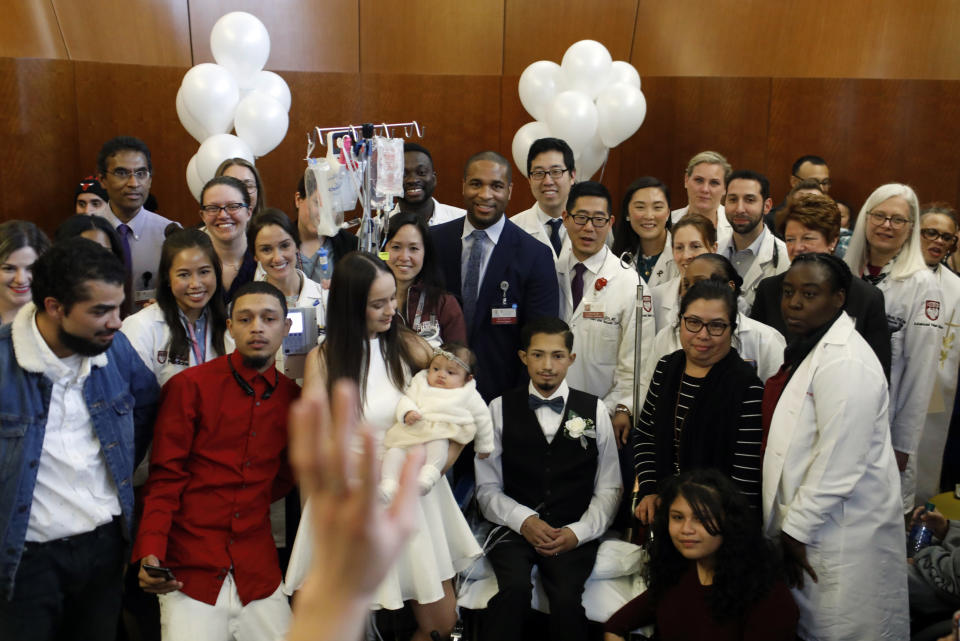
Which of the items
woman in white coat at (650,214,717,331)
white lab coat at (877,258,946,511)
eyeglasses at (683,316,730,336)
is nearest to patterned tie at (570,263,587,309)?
woman in white coat at (650,214,717,331)

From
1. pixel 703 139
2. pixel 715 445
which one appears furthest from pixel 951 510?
pixel 703 139

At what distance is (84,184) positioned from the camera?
4.36 m

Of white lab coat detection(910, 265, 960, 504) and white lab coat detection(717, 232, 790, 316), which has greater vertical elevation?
white lab coat detection(717, 232, 790, 316)

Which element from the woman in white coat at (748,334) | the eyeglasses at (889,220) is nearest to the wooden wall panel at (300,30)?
the woman in white coat at (748,334)

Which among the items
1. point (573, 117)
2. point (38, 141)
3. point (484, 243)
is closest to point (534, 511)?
point (484, 243)

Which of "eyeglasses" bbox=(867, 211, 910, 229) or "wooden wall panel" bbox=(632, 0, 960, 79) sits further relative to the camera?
"wooden wall panel" bbox=(632, 0, 960, 79)

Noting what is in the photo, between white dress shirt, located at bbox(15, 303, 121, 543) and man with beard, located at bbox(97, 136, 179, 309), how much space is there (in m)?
1.62

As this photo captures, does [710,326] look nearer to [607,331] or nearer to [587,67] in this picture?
[607,331]

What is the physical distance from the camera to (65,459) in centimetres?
241

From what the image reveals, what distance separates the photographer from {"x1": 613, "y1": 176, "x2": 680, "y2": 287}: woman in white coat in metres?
4.09

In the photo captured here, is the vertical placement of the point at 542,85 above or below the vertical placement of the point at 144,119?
above

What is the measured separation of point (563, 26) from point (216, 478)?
4.94m

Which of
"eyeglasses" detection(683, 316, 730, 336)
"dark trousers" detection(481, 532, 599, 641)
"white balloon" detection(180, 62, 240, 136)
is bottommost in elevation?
"dark trousers" detection(481, 532, 599, 641)

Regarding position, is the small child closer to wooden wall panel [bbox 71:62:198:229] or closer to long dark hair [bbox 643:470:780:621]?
long dark hair [bbox 643:470:780:621]
